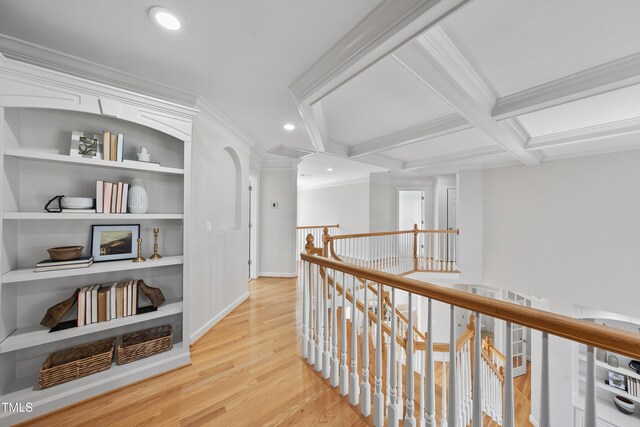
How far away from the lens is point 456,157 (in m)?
4.40

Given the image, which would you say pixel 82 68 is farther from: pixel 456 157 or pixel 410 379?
pixel 456 157

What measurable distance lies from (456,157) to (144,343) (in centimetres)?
514

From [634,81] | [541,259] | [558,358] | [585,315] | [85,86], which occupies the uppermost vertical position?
[634,81]

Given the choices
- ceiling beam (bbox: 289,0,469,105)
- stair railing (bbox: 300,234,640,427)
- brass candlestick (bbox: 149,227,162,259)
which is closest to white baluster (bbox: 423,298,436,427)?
stair railing (bbox: 300,234,640,427)

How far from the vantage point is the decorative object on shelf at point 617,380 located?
3.36 metres

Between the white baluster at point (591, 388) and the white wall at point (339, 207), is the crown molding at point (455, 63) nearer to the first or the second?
the white baluster at point (591, 388)

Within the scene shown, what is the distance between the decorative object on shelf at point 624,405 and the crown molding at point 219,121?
6.18 meters

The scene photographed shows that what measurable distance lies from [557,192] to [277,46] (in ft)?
17.0

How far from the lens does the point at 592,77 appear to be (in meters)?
1.80

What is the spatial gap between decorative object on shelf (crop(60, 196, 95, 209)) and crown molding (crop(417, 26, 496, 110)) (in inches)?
98.8

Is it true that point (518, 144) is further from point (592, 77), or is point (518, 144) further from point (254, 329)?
point (254, 329)

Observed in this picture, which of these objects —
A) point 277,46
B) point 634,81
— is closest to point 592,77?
point 634,81

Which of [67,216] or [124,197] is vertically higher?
[124,197]

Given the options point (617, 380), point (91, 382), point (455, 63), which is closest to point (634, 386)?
point (617, 380)
